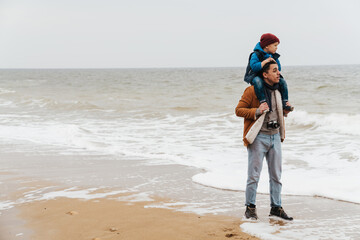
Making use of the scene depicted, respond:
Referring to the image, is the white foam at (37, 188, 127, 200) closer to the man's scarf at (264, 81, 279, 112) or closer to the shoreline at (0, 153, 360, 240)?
the shoreline at (0, 153, 360, 240)

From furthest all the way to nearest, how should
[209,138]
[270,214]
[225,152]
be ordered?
[209,138], [225,152], [270,214]

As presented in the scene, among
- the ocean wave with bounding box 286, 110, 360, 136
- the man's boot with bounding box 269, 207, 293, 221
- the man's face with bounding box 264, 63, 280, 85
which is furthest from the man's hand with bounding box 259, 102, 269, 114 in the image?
the ocean wave with bounding box 286, 110, 360, 136

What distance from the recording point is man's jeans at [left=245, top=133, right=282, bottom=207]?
419 cm

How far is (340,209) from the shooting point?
482 centimetres

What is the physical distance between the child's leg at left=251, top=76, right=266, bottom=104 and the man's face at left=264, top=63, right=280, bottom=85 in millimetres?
71

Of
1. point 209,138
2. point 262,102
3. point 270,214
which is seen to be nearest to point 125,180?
point 270,214


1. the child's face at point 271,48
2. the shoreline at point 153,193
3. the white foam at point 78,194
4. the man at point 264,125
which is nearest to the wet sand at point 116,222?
the shoreline at point 153,193

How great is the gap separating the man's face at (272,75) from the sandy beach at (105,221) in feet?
4.74

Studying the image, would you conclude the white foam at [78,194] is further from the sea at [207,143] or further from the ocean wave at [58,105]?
the ocean wave at [58,105]

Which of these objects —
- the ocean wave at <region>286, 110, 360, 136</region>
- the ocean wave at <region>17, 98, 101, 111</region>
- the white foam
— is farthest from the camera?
the ocean wave at <region>17, 98, 101, 111</region>

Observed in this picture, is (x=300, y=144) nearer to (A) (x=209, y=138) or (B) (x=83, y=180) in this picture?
(A) (x=209, y=138)

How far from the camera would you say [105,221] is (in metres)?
4.36

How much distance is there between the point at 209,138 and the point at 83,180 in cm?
480

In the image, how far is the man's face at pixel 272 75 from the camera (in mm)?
4008
